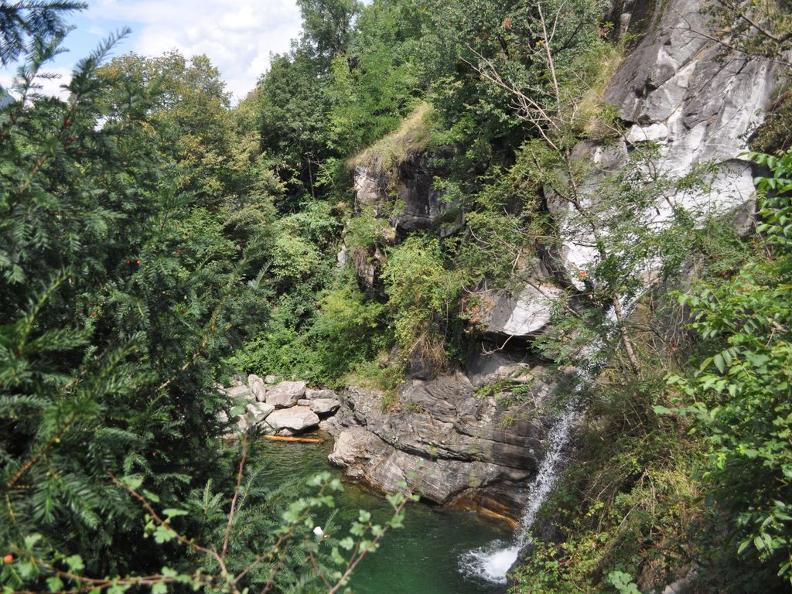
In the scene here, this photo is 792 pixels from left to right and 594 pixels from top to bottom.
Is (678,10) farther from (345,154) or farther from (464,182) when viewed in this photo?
(345,154)

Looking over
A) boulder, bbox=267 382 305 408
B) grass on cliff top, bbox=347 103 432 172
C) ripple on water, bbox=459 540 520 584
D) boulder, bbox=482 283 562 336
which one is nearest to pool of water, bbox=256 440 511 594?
ripple on water, bbox=459 540 520 584

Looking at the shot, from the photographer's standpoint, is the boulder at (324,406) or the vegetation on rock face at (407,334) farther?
the boulder at (324,406)

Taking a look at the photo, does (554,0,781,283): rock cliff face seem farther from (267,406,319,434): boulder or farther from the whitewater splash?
(267,406,319,434): boulder

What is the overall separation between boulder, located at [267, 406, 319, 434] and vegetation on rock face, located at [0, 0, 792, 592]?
1.91m

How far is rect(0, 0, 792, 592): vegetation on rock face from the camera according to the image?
2.57 meters

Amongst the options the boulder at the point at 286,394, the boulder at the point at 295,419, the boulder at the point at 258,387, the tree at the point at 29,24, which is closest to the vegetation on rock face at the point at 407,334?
the tree at the point at 29,24

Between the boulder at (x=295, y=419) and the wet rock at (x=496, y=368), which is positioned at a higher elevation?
the wet rock at (x=496, y=368)

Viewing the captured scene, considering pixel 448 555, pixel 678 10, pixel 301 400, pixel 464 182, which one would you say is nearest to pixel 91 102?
pixel 448 555

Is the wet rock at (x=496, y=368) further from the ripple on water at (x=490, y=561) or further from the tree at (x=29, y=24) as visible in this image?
the tree at (x=29, y=24)

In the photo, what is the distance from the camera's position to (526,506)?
32.1 ft

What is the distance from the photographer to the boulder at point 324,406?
50.5 ft

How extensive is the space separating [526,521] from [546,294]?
3.95 metres

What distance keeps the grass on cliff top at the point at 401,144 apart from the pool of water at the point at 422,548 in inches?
376

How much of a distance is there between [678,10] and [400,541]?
11583 millimetres
